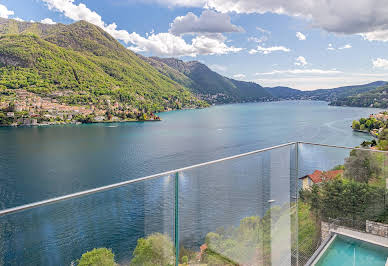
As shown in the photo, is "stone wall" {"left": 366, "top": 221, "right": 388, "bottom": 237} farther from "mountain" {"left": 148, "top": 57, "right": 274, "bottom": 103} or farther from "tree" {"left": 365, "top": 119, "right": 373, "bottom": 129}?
"mountain" {"left": 148, "top": 57, "right": 274, "bottom": 103}

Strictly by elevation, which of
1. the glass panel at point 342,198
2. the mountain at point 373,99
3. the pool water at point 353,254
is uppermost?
the mountain at point 373,99

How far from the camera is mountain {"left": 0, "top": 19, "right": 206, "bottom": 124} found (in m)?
44.3

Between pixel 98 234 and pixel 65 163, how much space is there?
2122 centimetres

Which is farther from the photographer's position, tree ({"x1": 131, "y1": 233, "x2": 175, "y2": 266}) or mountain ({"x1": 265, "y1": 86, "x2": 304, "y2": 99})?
mountain ({"x1": 265, "y1": 86, "x2": 304, "y2": 99})

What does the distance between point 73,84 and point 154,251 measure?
5953 centimetres

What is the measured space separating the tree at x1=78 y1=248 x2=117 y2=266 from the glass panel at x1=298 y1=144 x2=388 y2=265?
139 cm

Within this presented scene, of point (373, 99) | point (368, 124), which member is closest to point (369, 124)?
point (368, 124)

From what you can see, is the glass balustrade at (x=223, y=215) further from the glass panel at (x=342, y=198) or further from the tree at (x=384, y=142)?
the tree at (x=384, y=142)

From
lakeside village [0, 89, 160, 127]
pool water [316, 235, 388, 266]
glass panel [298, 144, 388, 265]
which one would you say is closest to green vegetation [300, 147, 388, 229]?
glass panel [298, 144, 388, 265]

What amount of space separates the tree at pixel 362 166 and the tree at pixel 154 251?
1.40m

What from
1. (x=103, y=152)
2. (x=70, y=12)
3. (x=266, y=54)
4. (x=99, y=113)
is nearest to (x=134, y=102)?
(x=99, y=113)

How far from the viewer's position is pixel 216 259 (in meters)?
1.45

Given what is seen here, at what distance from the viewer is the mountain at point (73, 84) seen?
145 feet

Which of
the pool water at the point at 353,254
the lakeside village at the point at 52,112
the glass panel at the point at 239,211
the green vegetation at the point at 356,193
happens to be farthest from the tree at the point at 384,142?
the lakeside village at the point at 52,112
